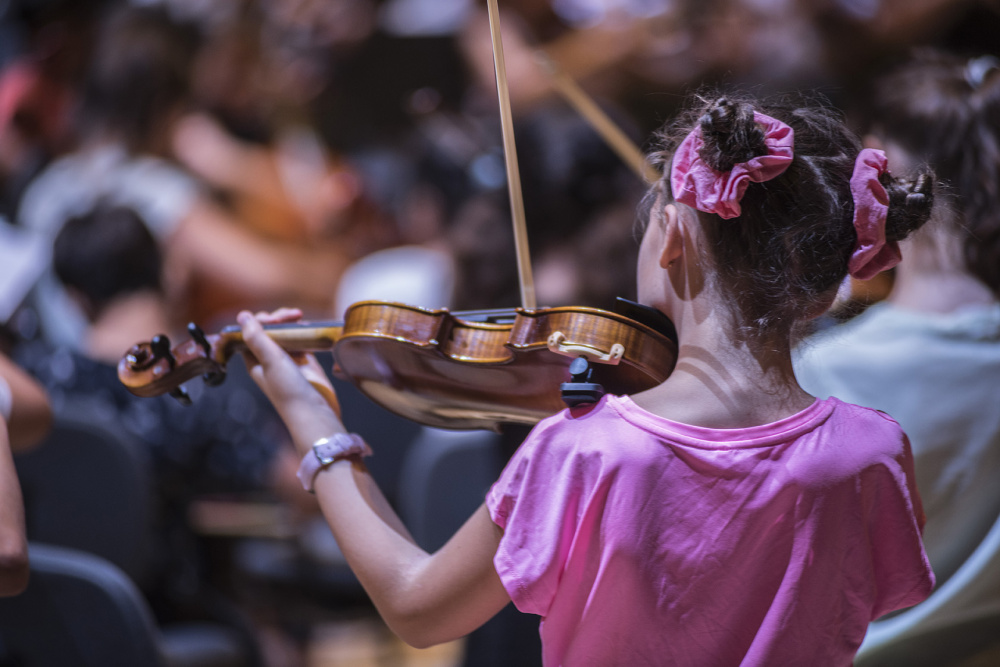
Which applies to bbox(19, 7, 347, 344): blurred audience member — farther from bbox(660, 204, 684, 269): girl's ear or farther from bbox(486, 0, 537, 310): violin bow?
bbox(660, 204, 684, 269): girl's ear

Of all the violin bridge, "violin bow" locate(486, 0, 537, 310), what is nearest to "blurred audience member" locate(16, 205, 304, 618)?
"violin bow" locate(486, 0, 537, 310)

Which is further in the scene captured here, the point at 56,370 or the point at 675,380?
the point at 56,370

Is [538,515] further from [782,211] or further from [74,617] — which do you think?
[74,617]

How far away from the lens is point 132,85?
3402 millimetres

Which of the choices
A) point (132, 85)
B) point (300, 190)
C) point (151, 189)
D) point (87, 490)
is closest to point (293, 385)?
point (87, 490)

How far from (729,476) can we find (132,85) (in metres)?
3.20

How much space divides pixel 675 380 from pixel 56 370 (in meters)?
1.88

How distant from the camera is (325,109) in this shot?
428 centimetres

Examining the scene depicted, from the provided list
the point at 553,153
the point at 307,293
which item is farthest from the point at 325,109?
the point at 553,153

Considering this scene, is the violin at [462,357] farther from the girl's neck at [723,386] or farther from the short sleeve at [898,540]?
the short sleeve at [898,540]

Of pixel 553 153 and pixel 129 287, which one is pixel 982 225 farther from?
pixel 129 287

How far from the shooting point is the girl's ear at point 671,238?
95cm

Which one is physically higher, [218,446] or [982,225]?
[982,225]

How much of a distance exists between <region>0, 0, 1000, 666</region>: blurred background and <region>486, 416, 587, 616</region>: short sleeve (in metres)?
0.52
